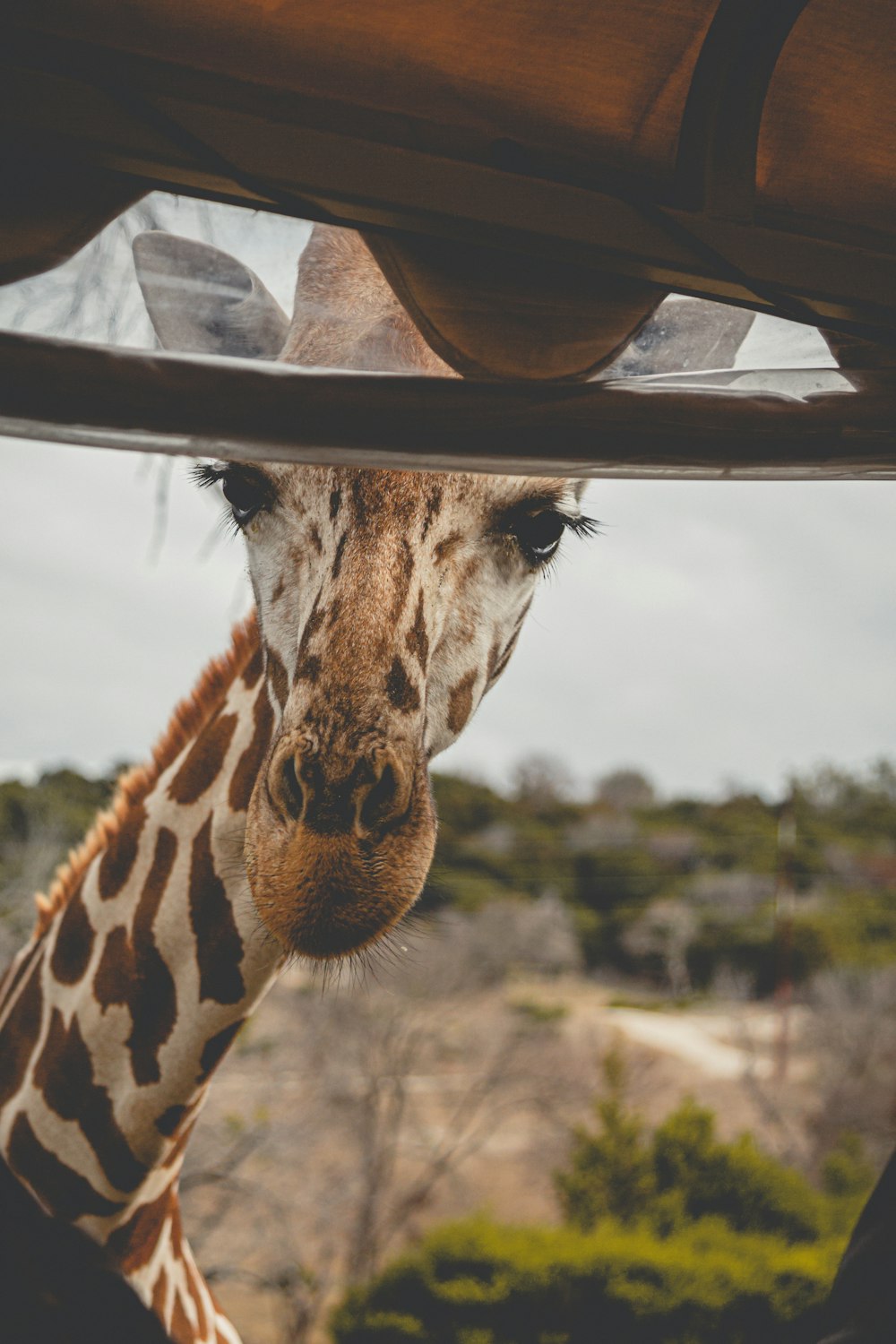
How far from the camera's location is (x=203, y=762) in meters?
2.00

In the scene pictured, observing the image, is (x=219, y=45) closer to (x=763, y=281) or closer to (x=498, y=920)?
(x=763, y=281)

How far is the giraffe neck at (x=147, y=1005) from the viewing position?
1.84 metres

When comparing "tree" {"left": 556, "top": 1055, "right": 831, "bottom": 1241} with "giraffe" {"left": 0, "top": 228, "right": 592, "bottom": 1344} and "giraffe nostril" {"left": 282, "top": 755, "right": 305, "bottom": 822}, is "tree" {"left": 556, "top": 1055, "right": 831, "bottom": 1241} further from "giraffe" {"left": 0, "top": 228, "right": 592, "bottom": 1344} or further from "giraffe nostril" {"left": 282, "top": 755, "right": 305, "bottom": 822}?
"giraffe nostril" {"left": 282, "top": 755, "right": 305, "bottom": 822}

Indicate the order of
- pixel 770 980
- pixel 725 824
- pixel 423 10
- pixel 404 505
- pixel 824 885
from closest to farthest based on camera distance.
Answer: pixel 423 10 < pixel 404 505 < pixel 770 980 < pixel 824 885 < pixel 725 824

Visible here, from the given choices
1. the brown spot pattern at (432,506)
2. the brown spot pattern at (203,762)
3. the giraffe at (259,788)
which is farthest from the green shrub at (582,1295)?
the brown spot pattern at (432,506)

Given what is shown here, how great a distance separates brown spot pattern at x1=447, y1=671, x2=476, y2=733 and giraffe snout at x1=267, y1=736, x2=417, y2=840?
11.5 inches

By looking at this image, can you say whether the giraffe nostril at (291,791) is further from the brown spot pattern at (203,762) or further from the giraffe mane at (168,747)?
the giraffe mane at (168,747)

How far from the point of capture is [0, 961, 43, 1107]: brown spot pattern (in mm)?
2003

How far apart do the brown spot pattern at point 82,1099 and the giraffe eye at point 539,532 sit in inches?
49.6

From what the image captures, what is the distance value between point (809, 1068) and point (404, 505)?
2197cm

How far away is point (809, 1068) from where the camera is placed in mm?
20359

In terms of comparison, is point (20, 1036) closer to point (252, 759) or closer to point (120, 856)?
point (120, 856)

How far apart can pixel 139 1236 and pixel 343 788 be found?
127 cm

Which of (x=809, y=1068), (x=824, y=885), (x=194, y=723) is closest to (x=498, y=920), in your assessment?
(x=809, y=1068)
